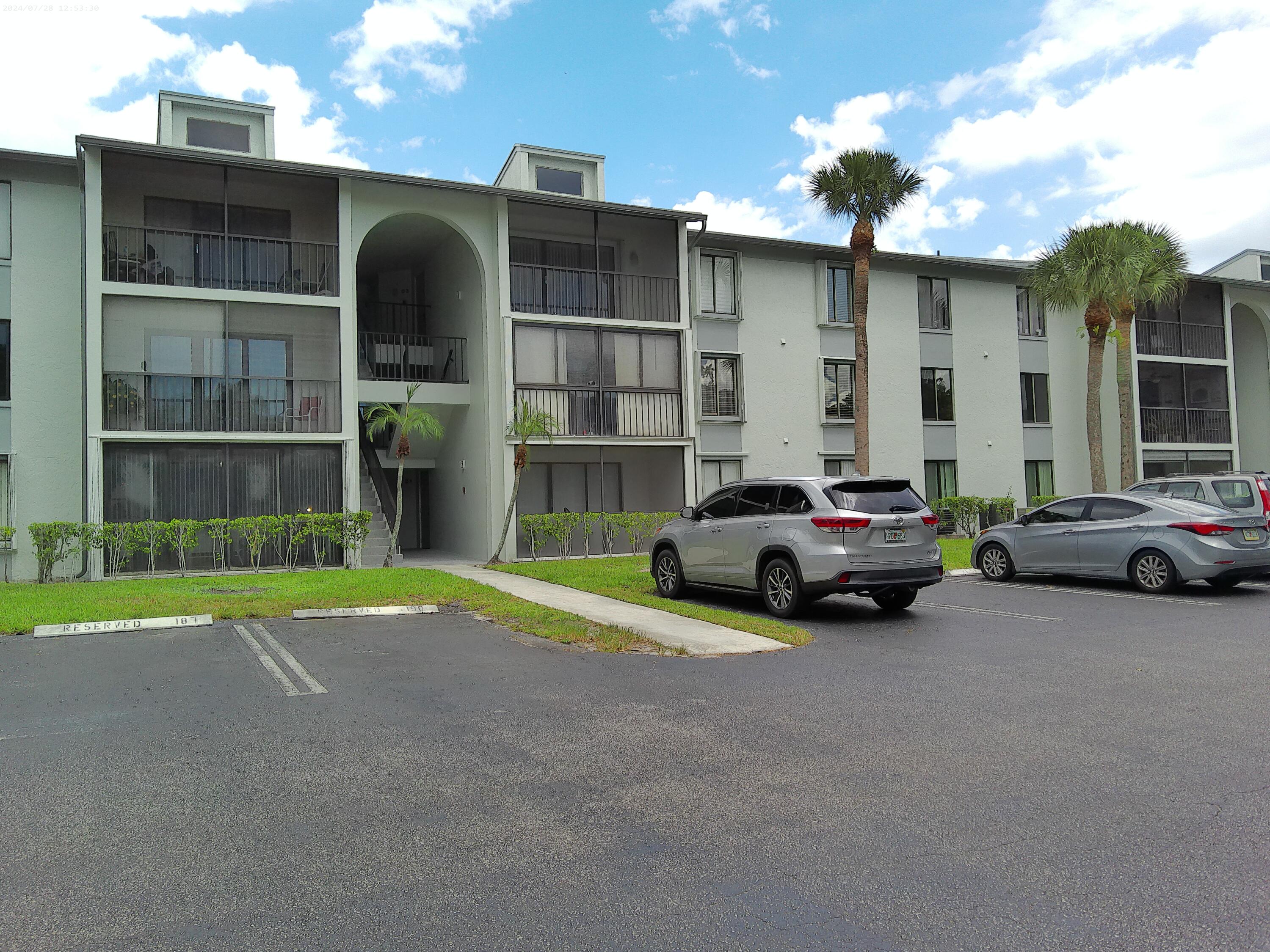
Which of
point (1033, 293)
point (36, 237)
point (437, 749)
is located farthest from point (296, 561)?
point (1033, 293)

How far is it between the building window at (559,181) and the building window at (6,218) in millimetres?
11943

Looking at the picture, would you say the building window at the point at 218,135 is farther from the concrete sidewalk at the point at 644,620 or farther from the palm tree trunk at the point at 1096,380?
the palm tree trunk at the point at 1096,380

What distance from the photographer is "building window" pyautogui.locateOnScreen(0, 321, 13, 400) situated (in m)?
17.9

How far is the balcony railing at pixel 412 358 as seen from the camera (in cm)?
2298

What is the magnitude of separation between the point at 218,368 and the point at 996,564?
50.8 ft

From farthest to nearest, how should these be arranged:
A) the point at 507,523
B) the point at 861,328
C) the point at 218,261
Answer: the point at 861,328, the point at 507,523, the point at 218,261

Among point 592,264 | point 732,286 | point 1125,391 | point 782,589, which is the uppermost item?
point 592,264

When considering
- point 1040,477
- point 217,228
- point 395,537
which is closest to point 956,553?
point 1040,477

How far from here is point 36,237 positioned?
18.2 m

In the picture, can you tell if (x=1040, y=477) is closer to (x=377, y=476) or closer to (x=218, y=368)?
(x=377, y=476)

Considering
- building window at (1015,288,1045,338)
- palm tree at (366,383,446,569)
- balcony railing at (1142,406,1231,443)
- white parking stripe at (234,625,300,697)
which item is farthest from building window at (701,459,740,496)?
balcony railing at (1142,406,1231,443)

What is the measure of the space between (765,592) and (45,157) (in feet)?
54.3

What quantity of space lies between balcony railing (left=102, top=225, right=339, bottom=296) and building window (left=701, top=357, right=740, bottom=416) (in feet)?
30.9

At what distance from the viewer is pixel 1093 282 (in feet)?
79.4
